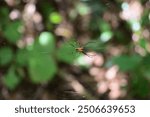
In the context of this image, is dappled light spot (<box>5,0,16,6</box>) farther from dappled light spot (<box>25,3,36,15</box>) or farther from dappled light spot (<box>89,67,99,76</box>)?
dappled light spot (<box>89,67,99,76</box>)

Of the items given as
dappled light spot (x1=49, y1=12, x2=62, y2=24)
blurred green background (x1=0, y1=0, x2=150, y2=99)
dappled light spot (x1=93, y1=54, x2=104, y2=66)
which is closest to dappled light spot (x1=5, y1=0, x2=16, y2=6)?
blurred green background (x1=0, y1=0, x2=150, y2=99)

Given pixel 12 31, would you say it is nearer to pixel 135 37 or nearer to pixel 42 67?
pixel 42 67

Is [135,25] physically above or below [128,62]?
above

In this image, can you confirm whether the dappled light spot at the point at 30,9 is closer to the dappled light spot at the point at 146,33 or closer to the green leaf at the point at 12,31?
the green leaf at the point at 12,31

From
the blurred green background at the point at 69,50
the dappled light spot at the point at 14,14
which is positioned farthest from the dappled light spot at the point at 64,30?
the dappled light spot at the point at 14,14

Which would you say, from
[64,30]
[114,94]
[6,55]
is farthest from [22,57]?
[114,94]

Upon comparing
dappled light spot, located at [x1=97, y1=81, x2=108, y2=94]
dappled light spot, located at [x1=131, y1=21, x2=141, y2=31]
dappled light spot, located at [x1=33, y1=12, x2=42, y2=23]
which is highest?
dappled light spot, located at [x1=33, y1=12, x2=42, y2=23]
